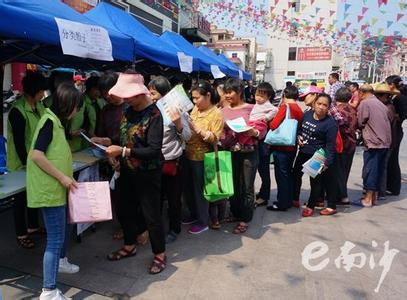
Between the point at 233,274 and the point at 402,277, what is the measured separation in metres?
1.43

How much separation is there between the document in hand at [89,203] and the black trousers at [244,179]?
5.20 ft

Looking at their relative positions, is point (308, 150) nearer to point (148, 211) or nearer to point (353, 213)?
point (353, 213)

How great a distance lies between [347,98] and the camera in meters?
4.52

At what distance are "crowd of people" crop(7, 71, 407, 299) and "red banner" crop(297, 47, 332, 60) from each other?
180ft

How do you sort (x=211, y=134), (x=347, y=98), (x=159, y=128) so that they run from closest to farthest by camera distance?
(x=159, y=128) < (x=211, y=134) < (x=347, y=98)

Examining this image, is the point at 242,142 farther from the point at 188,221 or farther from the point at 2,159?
the point at 2,159

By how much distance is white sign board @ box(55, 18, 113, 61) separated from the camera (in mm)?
2875

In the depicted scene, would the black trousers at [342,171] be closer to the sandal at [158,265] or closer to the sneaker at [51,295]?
the sandal at [158,265]

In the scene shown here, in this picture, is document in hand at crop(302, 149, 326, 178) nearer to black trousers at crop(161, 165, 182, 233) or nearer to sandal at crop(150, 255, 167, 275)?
black trousers at crop(161, 165, 182, 233)

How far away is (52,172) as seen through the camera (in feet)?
7.28

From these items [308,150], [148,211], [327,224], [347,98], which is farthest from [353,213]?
[148,211]

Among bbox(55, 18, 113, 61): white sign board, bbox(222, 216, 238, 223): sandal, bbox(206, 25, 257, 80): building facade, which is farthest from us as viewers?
bbox(206, 25, 257, 80): building facade

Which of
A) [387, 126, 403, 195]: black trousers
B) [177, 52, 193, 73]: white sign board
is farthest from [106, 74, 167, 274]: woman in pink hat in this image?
[387, 126, 403, 195]: black trousers

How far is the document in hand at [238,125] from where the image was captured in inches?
131
